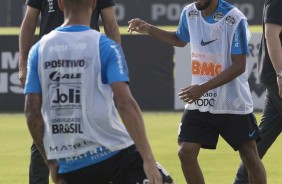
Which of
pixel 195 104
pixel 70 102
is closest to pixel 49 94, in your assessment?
pixel 70 102

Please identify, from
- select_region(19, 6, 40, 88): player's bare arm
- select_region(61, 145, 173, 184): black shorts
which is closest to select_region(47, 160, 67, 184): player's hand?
select_region(61, 145, 173, 184): black shorts

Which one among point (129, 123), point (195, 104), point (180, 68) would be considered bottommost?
point (180, 68)

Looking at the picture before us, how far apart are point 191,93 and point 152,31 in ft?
2.73

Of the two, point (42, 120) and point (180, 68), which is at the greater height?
point (42, 120)

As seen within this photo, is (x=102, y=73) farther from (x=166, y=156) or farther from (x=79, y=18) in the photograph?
(x=166, y=156)

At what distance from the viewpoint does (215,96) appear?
825 cm

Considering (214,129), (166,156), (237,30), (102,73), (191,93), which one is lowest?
(166,156)

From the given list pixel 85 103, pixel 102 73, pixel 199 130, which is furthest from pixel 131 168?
pixel 199 130

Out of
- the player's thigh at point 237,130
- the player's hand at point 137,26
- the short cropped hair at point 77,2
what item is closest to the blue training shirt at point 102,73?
the short cropped hair at point 77,2

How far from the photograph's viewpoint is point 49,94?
18.6 feet

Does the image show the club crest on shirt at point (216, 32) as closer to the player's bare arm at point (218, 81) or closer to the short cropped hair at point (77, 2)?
the player's bare arm at point (218, 81)

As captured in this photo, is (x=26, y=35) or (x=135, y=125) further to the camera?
(x=26, y=35)

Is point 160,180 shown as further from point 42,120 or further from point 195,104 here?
point 195,104

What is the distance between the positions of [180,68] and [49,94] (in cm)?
1331
